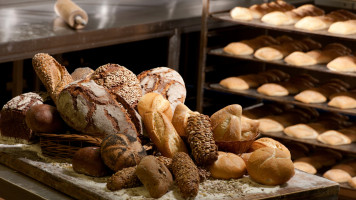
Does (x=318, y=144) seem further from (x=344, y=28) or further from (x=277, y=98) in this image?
(x=344, y=28)

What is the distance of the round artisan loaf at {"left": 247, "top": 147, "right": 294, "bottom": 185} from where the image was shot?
Result: 1.60 m

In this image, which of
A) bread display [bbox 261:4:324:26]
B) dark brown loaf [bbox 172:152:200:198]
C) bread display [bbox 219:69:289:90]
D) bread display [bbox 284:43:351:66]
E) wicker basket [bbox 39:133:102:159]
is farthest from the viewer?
bread display [bbox 219:69:289:90]

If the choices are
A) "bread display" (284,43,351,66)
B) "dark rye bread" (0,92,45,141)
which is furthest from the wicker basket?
"bread display" (284,43,351,66)

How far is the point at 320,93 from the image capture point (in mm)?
3766

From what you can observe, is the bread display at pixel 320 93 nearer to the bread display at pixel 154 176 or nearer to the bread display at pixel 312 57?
the bread display at pixel 312 57

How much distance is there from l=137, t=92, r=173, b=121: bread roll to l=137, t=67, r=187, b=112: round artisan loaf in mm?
98

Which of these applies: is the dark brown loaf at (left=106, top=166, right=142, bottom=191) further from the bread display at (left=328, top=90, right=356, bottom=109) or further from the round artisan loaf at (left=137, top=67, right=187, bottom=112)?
the bread display at (left=328, top=90, right=356, bottom=109)

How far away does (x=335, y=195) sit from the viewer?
1.72 m

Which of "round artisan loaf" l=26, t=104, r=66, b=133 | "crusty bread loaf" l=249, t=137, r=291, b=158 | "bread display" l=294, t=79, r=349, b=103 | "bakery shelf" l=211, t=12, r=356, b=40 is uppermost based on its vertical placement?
"bakery shelf" l=211, t=12, r=356, b=40

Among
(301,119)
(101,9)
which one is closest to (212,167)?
(301,119)

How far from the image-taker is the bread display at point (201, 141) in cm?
163

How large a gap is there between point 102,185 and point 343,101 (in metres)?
2.38

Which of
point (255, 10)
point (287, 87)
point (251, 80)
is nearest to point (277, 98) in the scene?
point (287, 87)

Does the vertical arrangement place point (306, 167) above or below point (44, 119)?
below
